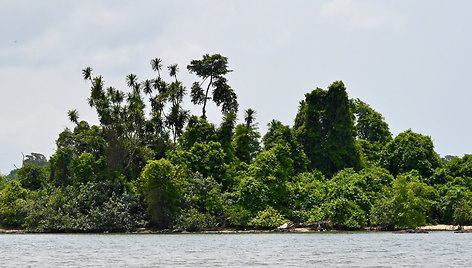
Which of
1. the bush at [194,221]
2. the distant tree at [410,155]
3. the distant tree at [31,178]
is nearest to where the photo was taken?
the bush at [194,221]

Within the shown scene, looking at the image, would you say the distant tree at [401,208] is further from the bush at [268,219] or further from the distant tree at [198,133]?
the distant tree at [198,133]

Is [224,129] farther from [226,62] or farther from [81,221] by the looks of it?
[81,221]

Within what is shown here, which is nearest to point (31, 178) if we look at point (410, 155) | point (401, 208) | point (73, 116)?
point (73, 116)

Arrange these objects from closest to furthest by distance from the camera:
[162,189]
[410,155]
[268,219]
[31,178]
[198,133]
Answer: [268,219] < [162,189] < [410,155] < [198,133] < [31,178]

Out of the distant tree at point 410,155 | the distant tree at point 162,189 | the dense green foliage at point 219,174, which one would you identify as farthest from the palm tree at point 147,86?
the distant tree at point 410,155

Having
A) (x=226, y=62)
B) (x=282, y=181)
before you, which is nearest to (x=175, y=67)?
(x=226, y=62)

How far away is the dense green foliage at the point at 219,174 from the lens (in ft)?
177

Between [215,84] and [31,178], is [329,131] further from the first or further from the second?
[31,178]

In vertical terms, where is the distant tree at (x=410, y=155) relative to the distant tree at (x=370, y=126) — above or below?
below

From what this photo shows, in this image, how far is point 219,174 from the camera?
61.7 metres

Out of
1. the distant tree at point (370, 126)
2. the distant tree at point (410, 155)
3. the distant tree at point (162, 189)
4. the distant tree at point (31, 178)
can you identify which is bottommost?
the distant tree at point (162, 189)

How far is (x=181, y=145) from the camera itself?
66562 mm

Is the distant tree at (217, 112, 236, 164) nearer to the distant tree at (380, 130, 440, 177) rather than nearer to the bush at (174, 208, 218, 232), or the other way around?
the bush at (174, 208, 218, 232)

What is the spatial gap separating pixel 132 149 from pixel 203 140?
9.06 meters
